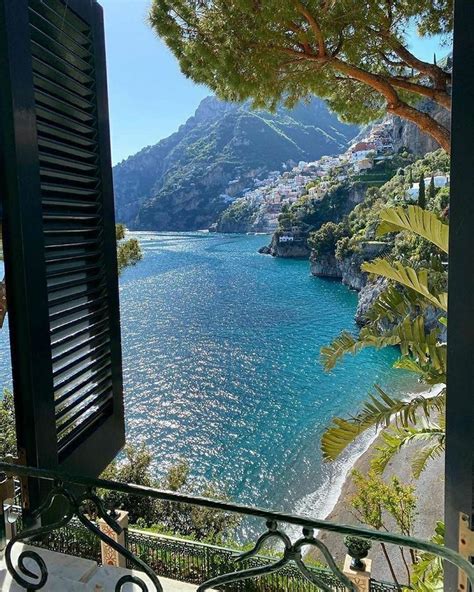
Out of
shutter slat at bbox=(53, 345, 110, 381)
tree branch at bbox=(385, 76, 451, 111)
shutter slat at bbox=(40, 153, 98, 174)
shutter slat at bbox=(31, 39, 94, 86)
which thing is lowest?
shutter slat at bbox=(53, 345, 110, 381)

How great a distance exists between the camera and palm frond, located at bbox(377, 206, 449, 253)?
8.23 feet

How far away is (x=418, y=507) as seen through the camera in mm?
9586

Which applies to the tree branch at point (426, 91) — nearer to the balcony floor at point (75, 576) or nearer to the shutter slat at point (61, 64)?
the shutter slat at point (61, 64)

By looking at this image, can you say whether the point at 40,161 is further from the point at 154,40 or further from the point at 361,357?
the point at 361,357

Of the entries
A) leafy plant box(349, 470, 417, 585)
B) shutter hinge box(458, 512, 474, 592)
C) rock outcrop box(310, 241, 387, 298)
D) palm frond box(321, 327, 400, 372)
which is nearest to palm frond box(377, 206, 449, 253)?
palm frond box(321, 327, 400, 372)

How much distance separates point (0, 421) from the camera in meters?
10.4

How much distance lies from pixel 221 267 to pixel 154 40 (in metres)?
37.1

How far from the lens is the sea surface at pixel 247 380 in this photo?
13.0 m

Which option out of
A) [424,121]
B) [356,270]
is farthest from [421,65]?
[356,270]

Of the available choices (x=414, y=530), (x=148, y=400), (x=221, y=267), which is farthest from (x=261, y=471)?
(x=221, y=267)

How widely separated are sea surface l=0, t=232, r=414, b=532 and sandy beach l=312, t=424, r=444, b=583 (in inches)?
19.2

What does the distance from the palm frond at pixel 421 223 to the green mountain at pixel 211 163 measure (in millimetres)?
64070

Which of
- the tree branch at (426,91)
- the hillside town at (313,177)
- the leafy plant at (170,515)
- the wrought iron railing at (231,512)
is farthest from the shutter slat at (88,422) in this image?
the hillside town at (313,177)

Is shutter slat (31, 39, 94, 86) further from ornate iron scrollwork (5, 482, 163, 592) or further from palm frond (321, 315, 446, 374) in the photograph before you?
palm frond (321, 315, 446, 374)
